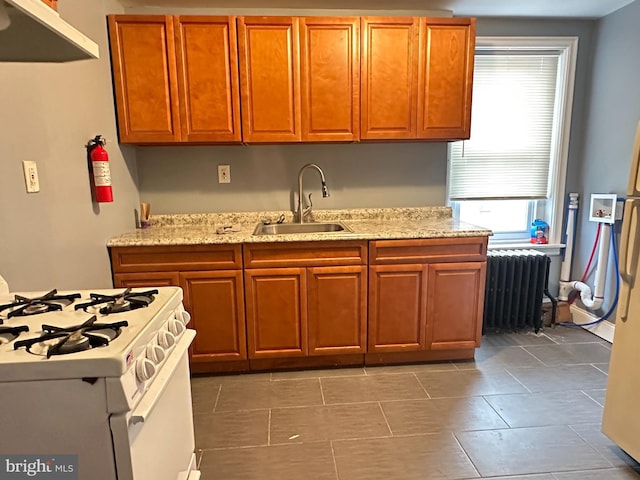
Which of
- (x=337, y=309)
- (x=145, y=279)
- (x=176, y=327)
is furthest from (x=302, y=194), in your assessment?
(x=176, y=327)

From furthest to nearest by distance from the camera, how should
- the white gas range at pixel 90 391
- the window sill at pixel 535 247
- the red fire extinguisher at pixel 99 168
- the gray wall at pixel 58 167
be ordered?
1. the window sill at pixel 535 247
2. the red fire extinguisher at pixel 99 168
3. the gray wall at pixel 58 167
4. the white gas range at pixel 90 391

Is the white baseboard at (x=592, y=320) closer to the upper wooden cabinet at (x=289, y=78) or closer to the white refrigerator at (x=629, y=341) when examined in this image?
the white refrigerator at (x=629, y=341)

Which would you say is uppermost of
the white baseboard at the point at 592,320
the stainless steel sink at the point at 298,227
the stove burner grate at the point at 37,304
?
the stove burner grate at the point at 37,304

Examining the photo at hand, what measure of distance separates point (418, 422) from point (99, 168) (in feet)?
6.70

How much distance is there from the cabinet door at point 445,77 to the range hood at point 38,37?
1.95 m

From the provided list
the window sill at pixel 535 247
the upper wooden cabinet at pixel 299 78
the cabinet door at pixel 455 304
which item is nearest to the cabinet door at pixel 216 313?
the upper wooden cabinet at pixel 299 78

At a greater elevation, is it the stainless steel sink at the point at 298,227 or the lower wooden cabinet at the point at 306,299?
the stainless steel sink at the point at 298,227

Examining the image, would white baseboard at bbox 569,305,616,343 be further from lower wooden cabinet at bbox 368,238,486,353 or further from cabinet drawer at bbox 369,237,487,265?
cabinet drawer at bbox 369,237,487,265

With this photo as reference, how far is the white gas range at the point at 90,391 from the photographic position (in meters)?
0.77

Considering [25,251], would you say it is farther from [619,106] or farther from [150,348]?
[619,106]

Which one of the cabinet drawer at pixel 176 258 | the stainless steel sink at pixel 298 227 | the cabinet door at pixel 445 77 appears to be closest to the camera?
the cabinet drawer at pixel 176 258

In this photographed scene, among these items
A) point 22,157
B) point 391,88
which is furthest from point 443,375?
point 22,157

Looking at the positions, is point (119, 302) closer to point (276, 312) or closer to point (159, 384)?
point (159, 384)

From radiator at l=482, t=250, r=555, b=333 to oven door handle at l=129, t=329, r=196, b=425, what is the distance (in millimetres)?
2449
